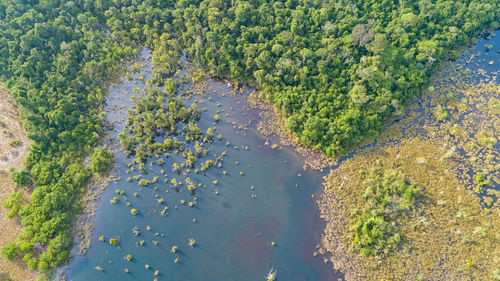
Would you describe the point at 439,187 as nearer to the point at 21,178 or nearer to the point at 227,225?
the point at 227,225

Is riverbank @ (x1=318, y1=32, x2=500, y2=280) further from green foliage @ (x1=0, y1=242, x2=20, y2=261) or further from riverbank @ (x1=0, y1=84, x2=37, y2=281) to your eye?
riverbank @ (x1=0, y1=84, x2=37, y2=281)

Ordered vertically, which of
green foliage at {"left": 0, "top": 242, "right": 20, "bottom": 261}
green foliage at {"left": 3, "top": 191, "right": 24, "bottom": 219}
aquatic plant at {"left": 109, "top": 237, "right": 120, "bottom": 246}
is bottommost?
aquatic plant at {"left": 109, "top": 237, "right": 120, "bottom": 246}

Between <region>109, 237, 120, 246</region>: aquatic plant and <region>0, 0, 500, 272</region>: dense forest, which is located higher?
<region>0, 0, 500, 272</region>: dense forest

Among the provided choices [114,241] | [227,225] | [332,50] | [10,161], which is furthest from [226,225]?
[10,161]

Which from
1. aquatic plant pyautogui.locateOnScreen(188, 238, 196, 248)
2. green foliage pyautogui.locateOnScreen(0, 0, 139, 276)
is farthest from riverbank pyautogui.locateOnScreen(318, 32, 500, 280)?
green foliage pyautogui.locateOnScreen(0, 0, 139, 276)

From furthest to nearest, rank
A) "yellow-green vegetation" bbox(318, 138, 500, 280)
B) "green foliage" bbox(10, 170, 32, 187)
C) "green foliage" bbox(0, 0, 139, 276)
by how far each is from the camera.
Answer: "green foliage" bbox(10, 170, 32, 187)
"green foliage" bbox(0, 0, 139, 276)
"yellow-green vegetation" bbox(318, 138, 500, 280)

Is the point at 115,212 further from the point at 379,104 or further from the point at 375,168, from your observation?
the point at 379,104

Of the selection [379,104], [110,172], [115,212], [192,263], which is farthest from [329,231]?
[110,172]
